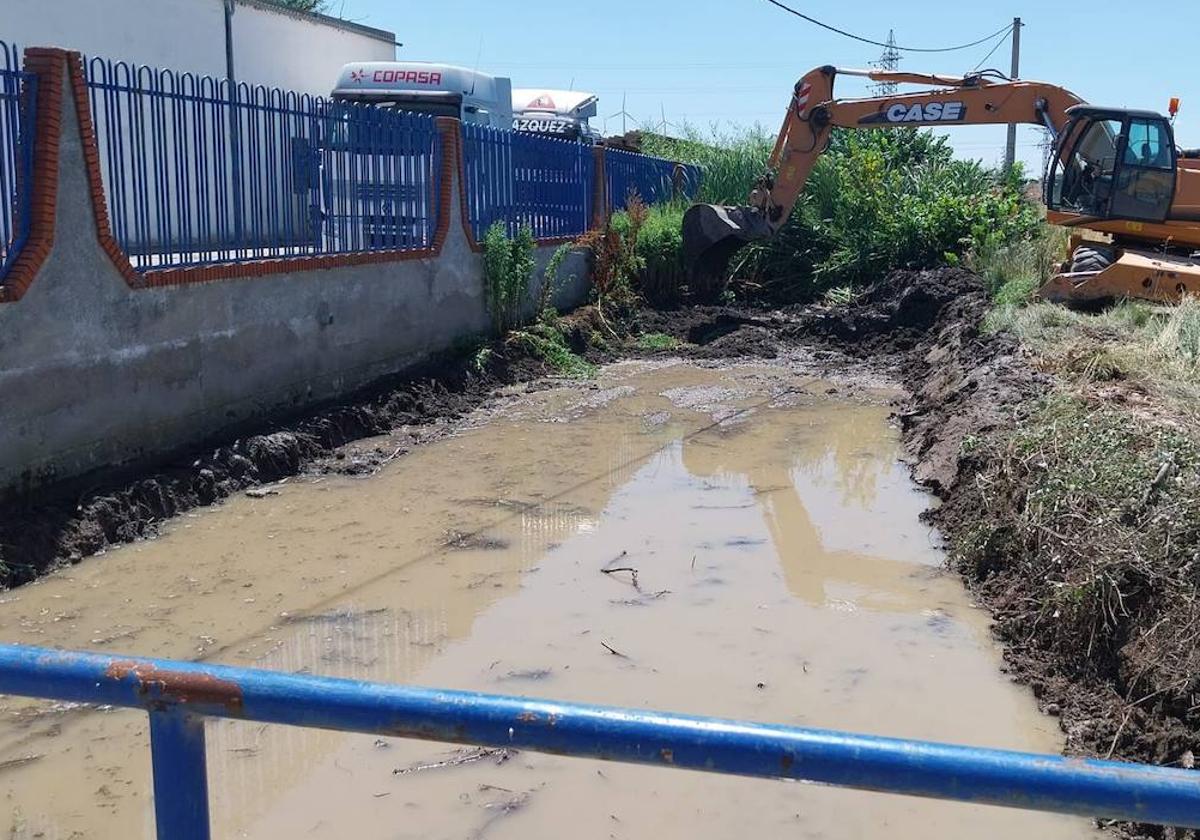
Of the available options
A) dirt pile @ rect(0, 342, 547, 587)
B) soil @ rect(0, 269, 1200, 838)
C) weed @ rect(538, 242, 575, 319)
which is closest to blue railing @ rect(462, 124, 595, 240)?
weed @ rect(538, 242, 575, 319)

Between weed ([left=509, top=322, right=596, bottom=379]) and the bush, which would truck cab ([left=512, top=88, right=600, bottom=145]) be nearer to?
the bush

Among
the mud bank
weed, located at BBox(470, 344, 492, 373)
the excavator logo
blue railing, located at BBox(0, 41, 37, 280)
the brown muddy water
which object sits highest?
the excavator logo

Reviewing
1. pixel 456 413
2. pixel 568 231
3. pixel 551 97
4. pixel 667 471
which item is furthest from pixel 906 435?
pixel 551 97

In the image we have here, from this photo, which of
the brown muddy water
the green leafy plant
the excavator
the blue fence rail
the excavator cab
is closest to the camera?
the blue fence rail

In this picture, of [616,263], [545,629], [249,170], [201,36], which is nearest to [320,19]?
[201,36]

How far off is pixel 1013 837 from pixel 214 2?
59.6ft

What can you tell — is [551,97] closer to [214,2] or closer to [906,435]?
[214,2]

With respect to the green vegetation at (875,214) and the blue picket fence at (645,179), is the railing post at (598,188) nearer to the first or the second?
the blue picket fence at (645,179)

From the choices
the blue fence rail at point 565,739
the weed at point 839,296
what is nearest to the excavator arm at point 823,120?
the weed at point 839,296

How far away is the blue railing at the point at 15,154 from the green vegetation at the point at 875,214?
12.9 metres

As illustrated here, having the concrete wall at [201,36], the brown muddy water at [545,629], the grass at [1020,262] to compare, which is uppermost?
the concrete wall at [201,36]

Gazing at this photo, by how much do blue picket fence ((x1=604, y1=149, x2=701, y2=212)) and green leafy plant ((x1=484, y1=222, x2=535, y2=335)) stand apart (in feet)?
15.0

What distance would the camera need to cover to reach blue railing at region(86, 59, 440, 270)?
8227mm

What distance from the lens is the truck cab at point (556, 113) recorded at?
1961cm
